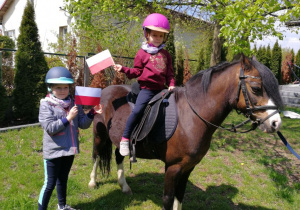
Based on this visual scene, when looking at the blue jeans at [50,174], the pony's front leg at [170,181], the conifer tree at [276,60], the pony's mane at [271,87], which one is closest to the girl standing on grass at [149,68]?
the pony's front leg at [170,181]

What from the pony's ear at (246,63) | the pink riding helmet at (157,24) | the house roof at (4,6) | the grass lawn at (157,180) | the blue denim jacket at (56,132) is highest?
the house roof at (4,6)

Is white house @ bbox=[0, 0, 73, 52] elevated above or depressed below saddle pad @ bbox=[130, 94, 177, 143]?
above

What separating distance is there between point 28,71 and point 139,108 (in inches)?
212

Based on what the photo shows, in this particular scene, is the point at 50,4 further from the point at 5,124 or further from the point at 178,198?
the point at 178,198

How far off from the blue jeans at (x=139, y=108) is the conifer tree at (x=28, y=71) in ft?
16.7

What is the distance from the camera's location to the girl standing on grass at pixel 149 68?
8.87 ft

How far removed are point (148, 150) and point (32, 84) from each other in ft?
17.4

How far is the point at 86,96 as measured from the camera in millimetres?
2723

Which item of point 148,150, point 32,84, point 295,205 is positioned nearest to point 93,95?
point 148,150

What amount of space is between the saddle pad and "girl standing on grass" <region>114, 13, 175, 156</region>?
0.59 ft

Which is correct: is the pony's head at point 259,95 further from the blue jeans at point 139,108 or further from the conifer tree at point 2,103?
the conifer tree at point 2,103

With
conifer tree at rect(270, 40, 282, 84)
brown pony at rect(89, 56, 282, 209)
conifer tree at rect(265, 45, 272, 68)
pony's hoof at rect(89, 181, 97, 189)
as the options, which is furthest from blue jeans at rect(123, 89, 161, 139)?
conifer tree at rect(270, 40, 282, 84)

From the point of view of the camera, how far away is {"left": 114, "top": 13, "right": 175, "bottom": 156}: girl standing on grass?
2.71 meters

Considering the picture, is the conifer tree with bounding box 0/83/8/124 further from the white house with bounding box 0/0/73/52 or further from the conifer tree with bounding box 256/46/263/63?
the conifer tree with bounding box 256/46/263/63
